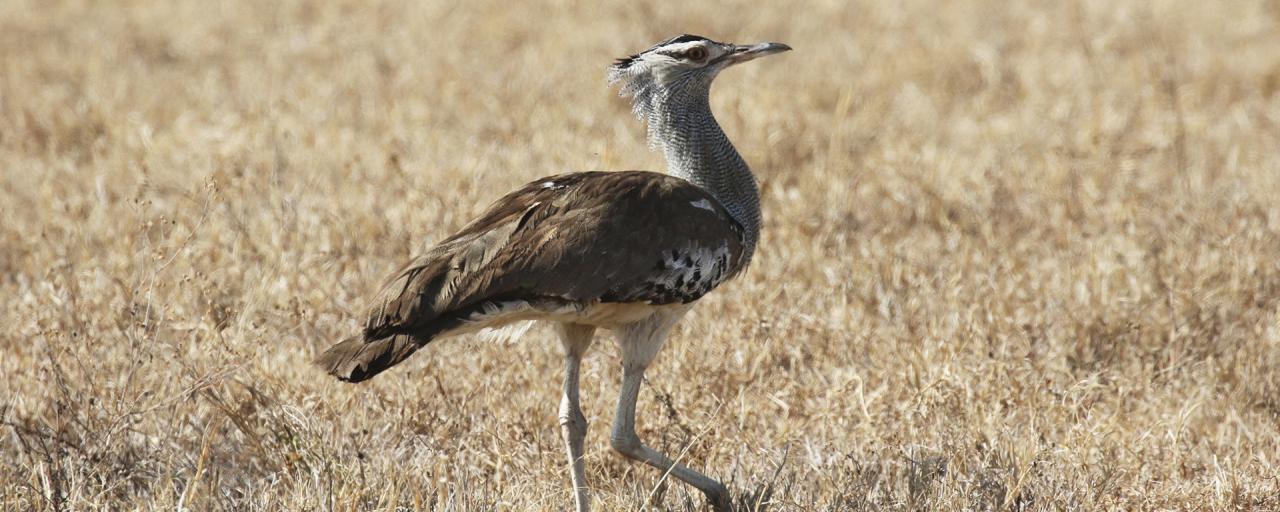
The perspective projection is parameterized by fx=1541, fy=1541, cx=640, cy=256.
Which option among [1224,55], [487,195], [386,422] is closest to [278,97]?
[487,195]

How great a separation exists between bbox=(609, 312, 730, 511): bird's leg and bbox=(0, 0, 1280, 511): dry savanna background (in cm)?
10

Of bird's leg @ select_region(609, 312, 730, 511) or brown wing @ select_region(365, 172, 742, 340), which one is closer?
brown wing @ select_region(365, 172, 742, 340)

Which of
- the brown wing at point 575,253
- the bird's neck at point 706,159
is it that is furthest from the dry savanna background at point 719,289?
the bird's neck at point 706,159

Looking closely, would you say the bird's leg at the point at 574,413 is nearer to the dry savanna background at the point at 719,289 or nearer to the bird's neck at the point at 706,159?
the dry savanna background at the point at 719,289

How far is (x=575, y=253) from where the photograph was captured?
→ 3.54 metres

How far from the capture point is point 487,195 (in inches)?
247

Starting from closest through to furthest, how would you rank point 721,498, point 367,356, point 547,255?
point 367,356 → point 547,255 → point 721,498

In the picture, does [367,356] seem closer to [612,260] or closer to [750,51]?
[612,260]

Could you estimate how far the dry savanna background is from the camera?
3.84m

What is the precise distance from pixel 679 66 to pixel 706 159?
261 millimetres

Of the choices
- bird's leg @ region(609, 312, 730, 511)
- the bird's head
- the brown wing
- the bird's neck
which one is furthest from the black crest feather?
bird's leg @ region(609, 312, 730, 511)

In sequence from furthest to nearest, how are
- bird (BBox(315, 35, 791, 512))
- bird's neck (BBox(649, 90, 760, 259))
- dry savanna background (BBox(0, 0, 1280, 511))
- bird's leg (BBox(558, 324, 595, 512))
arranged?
bird's neck (BBox(649, 90, 760, 259))
dry savanna background (BBox(0, 0, 1280, 511))
bird's leg (BBox(558, 324, 595, 512))
bird (BBox(315, 35, 791, 512))

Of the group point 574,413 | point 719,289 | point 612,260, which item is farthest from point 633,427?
point 719,289

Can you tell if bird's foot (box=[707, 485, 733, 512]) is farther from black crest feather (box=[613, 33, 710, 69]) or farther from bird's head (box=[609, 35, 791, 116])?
black crest feather (box=[613, 33, 710, 69])
